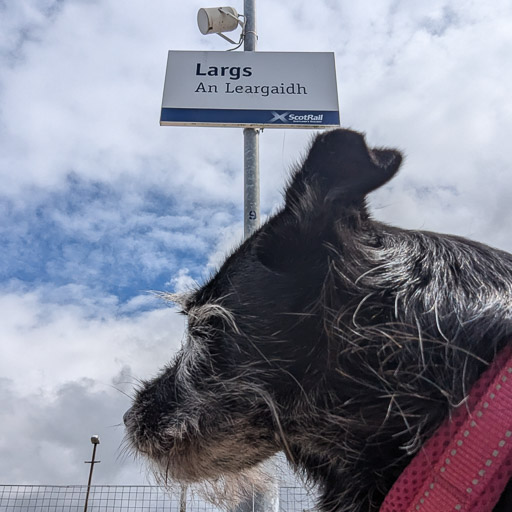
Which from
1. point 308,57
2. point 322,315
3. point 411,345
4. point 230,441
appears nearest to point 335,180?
point 322,315

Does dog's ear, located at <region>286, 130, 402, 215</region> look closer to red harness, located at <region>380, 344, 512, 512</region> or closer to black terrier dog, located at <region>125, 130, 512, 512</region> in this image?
black terrier dog, located at <region>125, 130, 512, 512</region>

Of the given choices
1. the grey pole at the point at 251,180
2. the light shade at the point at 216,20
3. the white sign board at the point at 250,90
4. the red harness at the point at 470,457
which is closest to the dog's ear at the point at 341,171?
the red harness at the point at 470,457

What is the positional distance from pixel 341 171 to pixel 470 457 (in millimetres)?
840

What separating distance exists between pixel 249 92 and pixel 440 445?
457 cm

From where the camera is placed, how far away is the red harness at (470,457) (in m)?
1.00

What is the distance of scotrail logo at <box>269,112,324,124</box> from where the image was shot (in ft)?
16.5

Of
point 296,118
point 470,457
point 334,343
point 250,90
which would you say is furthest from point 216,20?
point 470,457

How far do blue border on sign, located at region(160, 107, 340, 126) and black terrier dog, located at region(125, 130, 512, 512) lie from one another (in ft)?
11.3

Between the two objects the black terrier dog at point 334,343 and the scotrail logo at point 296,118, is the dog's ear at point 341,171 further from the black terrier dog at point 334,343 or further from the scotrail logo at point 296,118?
the scotrail logo at point 296,118

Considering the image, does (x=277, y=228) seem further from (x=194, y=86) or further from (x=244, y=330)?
(x=194, y=86)

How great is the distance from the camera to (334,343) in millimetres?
1350

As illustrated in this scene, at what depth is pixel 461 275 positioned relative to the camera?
52.2 inches

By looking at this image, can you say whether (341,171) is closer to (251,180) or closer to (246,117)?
(251,180)

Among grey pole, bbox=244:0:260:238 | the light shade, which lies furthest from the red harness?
the light shade
